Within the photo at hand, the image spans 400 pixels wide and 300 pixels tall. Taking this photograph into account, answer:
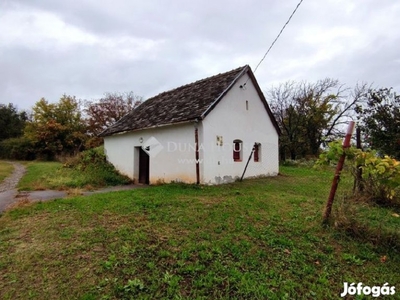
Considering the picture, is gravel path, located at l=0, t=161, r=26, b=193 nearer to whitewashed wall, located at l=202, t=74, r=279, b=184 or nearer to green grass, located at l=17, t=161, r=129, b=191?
green grass, located at l=17, t=161, r=129, b=191

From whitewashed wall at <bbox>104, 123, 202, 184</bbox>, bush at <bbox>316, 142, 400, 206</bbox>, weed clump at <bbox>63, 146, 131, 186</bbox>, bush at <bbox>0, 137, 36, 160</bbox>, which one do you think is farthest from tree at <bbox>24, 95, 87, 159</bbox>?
bush at <bbox>316, 142, 400, 206</bbox>

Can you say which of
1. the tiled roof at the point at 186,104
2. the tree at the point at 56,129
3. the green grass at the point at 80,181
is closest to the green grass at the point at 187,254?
the green grass at the point at 80,181

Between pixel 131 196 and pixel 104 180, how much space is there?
5.19 meters

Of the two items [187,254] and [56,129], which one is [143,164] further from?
[56,129]

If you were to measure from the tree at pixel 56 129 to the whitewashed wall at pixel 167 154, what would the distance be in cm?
2008

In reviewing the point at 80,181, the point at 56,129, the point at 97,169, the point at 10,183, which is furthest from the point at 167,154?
the point at 56,129

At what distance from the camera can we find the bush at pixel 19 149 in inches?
1270

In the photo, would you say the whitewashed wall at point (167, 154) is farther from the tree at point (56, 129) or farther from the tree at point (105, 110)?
the tree at point (105, 110)

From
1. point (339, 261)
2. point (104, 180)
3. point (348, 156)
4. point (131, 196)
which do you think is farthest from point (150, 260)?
point (104, 180)

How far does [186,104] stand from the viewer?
12.2 m

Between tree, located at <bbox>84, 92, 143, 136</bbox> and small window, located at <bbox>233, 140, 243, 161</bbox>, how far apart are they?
89.2 feet

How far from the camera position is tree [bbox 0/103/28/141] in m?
37.8

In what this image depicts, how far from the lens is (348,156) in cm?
459

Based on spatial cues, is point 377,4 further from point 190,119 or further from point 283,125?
point 283,125
